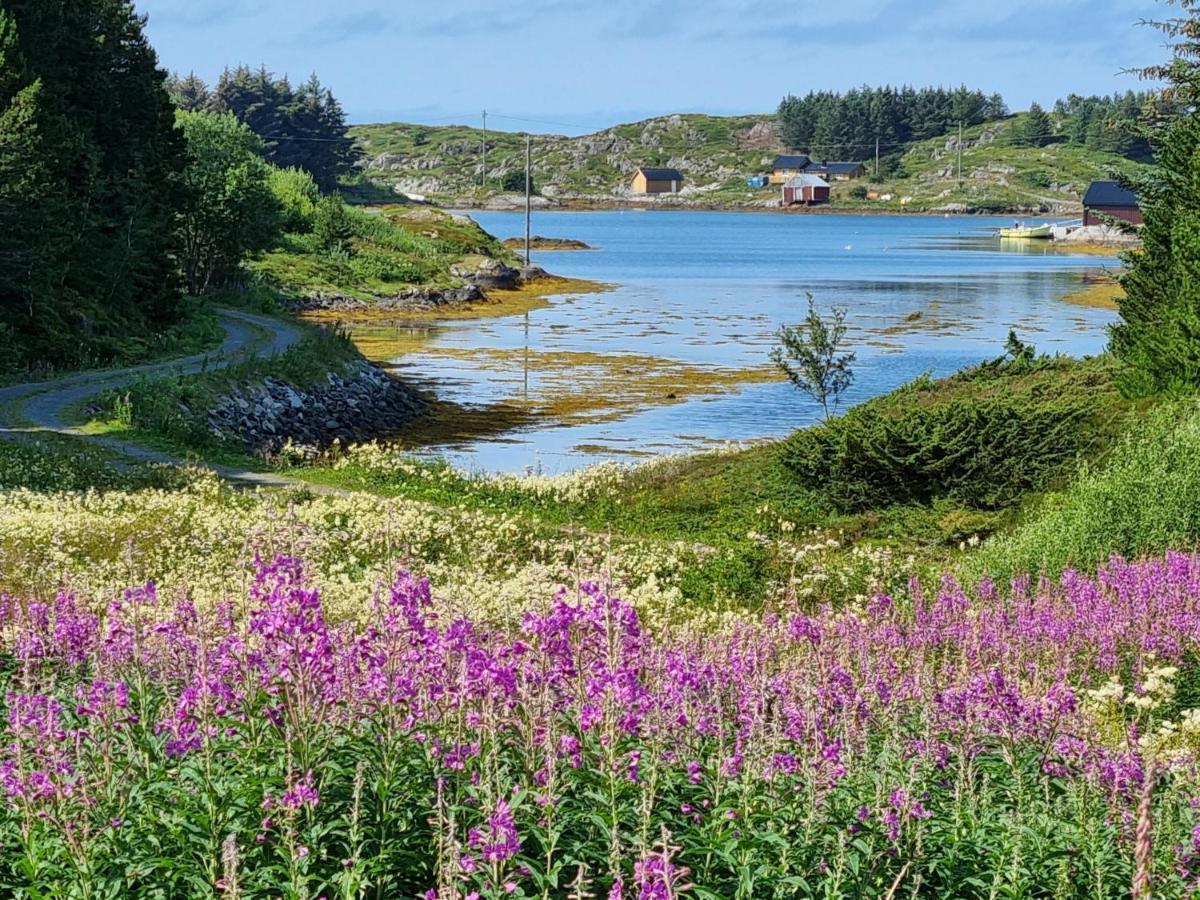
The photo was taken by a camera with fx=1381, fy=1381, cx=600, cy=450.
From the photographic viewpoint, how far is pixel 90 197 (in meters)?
41.3

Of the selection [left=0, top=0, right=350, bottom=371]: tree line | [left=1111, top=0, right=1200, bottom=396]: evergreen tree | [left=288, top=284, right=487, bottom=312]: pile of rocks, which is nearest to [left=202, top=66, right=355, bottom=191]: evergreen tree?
[left=288, top=284, right=487, bottom=312]: pile of rocks

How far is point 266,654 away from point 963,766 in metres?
3.03

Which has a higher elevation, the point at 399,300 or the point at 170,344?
the point at 399,300

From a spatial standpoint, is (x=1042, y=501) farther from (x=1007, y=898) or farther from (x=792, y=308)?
(x=792, y=308)

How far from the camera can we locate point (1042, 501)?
21234mm

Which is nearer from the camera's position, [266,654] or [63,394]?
[266,654]

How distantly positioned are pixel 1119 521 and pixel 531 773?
11.9 meters

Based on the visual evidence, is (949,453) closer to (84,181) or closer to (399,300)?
(84,181)

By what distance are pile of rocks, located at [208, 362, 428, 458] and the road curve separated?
190cm

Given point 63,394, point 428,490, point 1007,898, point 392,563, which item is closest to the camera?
point 1007,898

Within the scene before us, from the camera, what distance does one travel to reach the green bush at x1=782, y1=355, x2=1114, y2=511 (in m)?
22.3

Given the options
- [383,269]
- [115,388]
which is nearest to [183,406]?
[115,388]

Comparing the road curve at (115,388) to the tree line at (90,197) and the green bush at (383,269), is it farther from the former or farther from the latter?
the green bush at (383,269)

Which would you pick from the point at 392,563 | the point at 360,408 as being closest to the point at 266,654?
the point at 392,563
